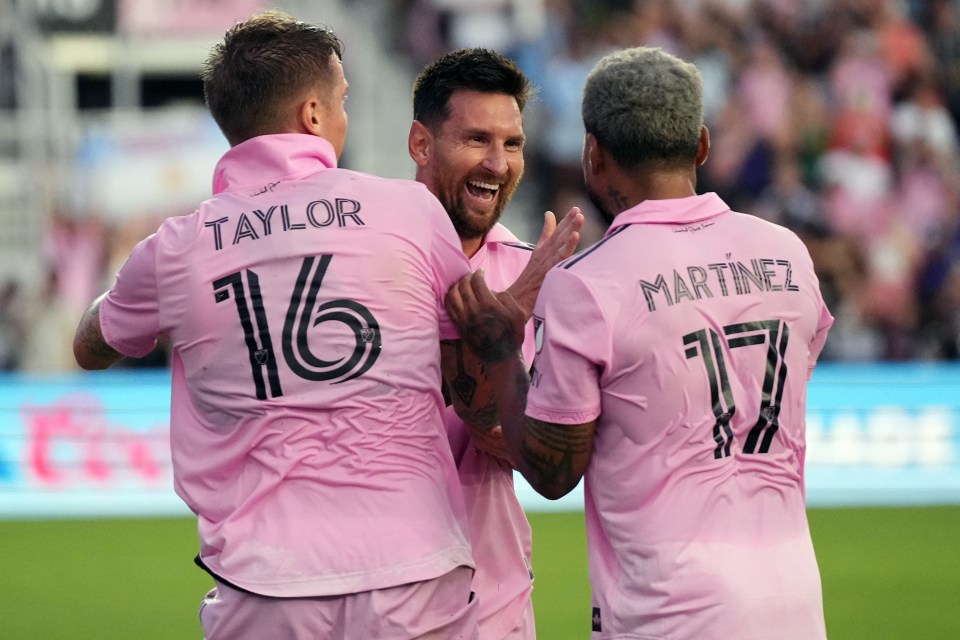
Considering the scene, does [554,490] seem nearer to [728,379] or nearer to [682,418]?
[682,418]

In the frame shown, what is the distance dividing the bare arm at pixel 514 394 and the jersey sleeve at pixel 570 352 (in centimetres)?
5

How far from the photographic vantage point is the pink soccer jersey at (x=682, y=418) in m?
3.15

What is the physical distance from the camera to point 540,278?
3684 mm

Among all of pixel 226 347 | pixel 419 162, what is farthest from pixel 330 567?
pixel 419 162

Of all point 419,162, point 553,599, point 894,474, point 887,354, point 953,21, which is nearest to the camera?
point 419,162

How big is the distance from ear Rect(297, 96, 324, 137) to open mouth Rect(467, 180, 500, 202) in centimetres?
98

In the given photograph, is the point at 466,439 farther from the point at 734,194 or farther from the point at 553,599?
the point at 734,194

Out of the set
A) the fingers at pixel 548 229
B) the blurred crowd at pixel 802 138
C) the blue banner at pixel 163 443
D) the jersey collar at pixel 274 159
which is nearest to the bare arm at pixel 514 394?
the fingers at pixel 548 229

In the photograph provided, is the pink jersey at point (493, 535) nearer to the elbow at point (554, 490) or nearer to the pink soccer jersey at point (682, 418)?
the elbow at point (554, 490)

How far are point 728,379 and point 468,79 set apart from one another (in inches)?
63.8

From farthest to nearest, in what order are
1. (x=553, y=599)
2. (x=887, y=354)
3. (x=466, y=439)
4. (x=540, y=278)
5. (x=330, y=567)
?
(x=887, y=354) → (x=553, y=599) → (x=466, y=439) → (x=540, y=278) → (x=330, y=567)

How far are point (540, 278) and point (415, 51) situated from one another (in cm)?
1191

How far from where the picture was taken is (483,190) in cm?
443

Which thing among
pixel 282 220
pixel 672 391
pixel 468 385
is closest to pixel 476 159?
pixel 468 385
